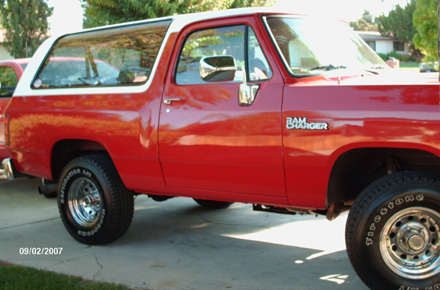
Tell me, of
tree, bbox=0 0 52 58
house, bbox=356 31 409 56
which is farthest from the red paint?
house, bbox=356 31 409 56

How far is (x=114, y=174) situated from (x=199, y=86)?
1330mm

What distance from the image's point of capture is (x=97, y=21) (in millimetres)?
15180

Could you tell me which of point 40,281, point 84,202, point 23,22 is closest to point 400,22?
point 23,22

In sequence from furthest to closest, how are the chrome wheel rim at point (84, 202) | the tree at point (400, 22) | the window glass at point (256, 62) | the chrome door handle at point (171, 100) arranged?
the tree at point (400, 22) < the chrome wheel rim at point (84, 202) < the chrome door handle at point (171, 100) < the window glass at point (256, 62)

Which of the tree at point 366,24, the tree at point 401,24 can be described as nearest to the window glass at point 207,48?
the tree at point 401,24

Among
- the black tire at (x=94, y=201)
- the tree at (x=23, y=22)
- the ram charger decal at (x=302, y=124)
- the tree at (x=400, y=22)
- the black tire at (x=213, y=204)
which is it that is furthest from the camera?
the tree at (x=400, y=22)

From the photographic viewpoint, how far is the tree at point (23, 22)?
80.8ft

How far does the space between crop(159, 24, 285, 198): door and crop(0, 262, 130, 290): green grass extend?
1.11m

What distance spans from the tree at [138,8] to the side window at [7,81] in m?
5.49

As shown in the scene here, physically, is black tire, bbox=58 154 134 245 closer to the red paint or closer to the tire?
the red paint

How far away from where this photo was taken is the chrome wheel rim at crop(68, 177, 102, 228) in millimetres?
5762

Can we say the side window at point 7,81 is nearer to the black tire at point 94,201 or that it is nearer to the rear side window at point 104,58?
the rear side window at point 104,58

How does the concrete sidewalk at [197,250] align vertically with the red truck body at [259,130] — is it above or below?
below

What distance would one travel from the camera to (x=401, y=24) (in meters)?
61.3
